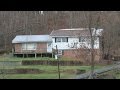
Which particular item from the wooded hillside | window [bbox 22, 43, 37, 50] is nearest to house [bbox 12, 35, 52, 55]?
window [bbox 22, 43, 37, 50]

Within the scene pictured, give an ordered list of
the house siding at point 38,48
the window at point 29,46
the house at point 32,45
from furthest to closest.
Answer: the window at point 29,46
the house at point 32,45
the house siding at point 38,48

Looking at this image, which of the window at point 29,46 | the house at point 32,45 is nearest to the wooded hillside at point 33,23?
the house at point 32,45

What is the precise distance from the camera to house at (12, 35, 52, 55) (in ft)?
102

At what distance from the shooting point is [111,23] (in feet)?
93.1

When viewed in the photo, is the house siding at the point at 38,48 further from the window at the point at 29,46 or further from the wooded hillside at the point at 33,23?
the wooded hillside at the point at 33,23

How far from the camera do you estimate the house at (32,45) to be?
102 ft

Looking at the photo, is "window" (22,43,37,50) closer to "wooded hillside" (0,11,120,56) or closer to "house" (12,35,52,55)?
"house" (12,35,52,55)

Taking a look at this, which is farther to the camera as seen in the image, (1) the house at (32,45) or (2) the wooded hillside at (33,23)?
(2) the wooded hillside at (33,23)

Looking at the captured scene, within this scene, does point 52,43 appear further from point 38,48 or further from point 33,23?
point 33,23

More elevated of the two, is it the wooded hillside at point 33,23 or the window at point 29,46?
the wooded hillside at point 33,23

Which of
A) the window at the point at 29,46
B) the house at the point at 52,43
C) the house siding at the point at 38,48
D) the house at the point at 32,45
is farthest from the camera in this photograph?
the window at the point at 29,46

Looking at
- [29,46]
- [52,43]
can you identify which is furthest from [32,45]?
→ [52,43]
